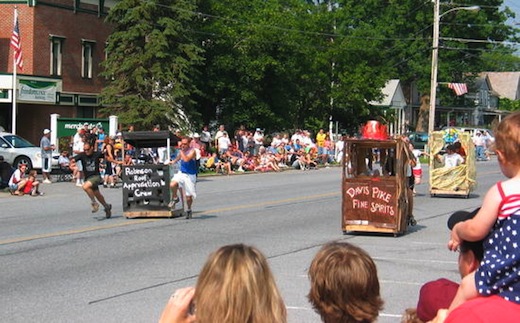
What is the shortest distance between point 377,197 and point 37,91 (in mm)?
28766

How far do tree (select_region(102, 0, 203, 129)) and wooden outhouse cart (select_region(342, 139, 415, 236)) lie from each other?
25.9 m

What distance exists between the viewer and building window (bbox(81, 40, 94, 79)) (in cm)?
4488

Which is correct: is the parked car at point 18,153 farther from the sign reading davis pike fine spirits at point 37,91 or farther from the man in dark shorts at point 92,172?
the man in dark shorts at point 92,172

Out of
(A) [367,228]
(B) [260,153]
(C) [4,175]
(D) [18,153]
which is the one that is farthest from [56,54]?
(A) [367,228]

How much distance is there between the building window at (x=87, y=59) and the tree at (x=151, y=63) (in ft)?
7.70

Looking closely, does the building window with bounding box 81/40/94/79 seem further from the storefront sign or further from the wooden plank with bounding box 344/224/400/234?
the wooden plank with bounding box 344/224/400/234

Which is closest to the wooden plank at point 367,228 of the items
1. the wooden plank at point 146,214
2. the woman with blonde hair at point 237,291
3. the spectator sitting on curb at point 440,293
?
the wooden plank at point 146,214

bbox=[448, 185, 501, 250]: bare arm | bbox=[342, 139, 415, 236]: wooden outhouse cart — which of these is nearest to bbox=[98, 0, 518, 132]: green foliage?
bbox=[342, 139, 415, 236]: wooden outhouse cart

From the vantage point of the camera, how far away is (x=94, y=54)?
45.7m

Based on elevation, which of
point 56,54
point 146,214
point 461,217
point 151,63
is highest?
point 56,54

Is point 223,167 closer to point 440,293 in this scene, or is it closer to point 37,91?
point 37,91

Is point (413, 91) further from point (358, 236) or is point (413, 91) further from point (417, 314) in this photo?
point (417, 314)

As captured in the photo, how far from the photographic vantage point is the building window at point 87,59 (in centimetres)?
4488

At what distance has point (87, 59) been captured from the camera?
4519cm
